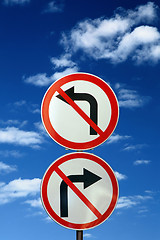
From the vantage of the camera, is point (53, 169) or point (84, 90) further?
point (84, 90)

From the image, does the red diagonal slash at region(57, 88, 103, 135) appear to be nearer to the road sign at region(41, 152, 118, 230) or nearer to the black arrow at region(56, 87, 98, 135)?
the black arrow at region(56, 87, 98, 135)

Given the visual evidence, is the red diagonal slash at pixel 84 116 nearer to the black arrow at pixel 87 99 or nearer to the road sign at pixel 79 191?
the black arrow at pixel 87 99

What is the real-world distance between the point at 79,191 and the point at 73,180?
8 cm

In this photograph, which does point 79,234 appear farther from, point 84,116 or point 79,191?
point 84,116

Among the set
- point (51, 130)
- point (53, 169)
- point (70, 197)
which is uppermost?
point (51, 130)

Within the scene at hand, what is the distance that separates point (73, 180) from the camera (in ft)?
7.51

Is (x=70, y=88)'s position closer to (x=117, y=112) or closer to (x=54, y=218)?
(x=117, y=112)

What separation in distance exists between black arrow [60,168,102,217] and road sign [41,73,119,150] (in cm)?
20

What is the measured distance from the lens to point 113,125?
8.02 feet

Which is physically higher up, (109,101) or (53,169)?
(109,101)

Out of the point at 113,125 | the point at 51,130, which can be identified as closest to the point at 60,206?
the point at 51,130

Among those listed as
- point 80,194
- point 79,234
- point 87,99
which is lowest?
point 79,234

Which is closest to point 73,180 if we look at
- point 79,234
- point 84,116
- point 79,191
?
point 79,191

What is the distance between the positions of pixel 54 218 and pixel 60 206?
86mm
